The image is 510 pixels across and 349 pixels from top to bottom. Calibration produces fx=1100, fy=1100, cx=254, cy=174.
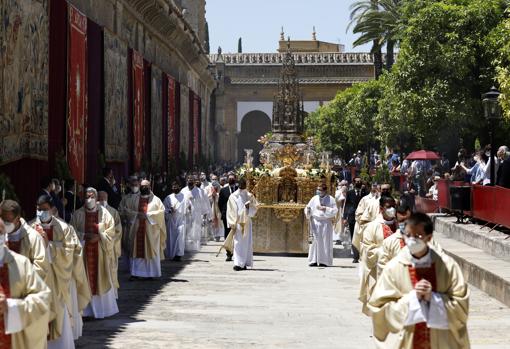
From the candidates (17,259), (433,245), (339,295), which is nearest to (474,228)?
(339,295)

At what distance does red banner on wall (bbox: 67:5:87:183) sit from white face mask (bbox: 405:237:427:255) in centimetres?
1394

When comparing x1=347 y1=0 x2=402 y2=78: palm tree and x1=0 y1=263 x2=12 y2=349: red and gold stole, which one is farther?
x1=347 y1=0 x2=402 y2=78: palm tree

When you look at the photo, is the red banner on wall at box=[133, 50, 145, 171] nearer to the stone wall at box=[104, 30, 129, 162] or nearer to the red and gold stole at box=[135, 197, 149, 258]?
the stone wall at box=[104, 30, 129, 162]

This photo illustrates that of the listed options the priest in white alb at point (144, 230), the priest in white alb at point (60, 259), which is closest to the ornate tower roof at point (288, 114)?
the priest in white alb at point (144, 230)

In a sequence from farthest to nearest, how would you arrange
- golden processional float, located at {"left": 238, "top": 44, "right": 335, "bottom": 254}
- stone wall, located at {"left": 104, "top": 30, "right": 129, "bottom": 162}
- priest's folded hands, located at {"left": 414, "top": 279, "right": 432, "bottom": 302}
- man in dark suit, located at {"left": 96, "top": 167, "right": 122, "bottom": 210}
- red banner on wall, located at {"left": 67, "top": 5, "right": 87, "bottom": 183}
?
stone wall, located at {"left": 104, "top": 30, "right": 129, "bottom": 162}
golden processional float, located at {"left": 238, "top": 44, "right": 335, "bottom": 254}
red banner on wall, located at {"left": 67, "top": 5, "right": 87, "bottom": 183}
man in dark suit, located at {"left": 96, "top": 167, "right": 122, "bottom": 210}
priest's folded hands, located at {"left": 414, "top": 279, "right": 432, "bottom": 302}

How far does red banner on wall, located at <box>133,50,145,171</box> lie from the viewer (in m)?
30.2

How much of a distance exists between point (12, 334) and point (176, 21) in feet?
105

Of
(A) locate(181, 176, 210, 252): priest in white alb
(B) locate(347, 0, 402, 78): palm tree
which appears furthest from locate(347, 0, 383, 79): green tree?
(A) locate(181, 176, 210, 252): priest in white alb

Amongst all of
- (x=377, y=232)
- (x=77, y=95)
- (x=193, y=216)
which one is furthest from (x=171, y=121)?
(x=377, y=232)

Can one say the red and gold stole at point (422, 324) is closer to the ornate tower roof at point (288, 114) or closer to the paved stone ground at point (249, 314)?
the paved stone ground at point (249, 314)

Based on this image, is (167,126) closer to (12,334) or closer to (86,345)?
(86,345)

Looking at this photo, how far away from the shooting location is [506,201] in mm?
19172

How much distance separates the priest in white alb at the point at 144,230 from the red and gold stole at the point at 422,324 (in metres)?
11.2

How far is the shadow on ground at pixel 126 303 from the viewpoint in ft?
40.2
